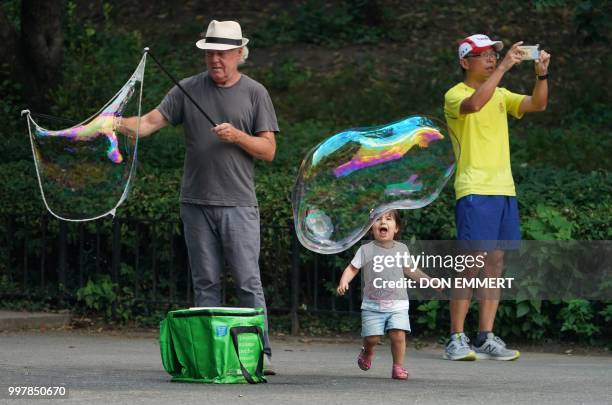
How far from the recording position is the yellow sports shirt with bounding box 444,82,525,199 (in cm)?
895

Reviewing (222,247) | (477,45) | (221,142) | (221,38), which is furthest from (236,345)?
(477,45)

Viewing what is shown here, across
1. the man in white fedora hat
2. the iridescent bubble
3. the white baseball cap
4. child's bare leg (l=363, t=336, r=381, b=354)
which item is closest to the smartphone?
the white baseball cap

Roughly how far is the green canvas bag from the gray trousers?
44 cm

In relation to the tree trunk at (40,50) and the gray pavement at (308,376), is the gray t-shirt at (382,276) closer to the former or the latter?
the gray pavement at (308,376)

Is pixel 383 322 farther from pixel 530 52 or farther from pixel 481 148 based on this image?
pixel 530 52

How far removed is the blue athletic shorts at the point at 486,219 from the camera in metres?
8.92

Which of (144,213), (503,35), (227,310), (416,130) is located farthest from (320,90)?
(227,310)

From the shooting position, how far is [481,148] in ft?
29.4

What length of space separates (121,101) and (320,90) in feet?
31.6

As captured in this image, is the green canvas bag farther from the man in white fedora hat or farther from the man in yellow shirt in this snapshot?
the man in yellow shirt

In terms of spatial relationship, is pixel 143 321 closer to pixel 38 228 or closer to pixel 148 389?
pixel 38 228

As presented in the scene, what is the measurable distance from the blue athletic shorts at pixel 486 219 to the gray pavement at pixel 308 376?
79 cm

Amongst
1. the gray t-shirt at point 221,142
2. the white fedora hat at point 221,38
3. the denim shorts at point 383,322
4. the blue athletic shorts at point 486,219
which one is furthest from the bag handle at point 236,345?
the blue athletic shorts at point 486,219

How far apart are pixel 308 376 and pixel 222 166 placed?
1.31 m
